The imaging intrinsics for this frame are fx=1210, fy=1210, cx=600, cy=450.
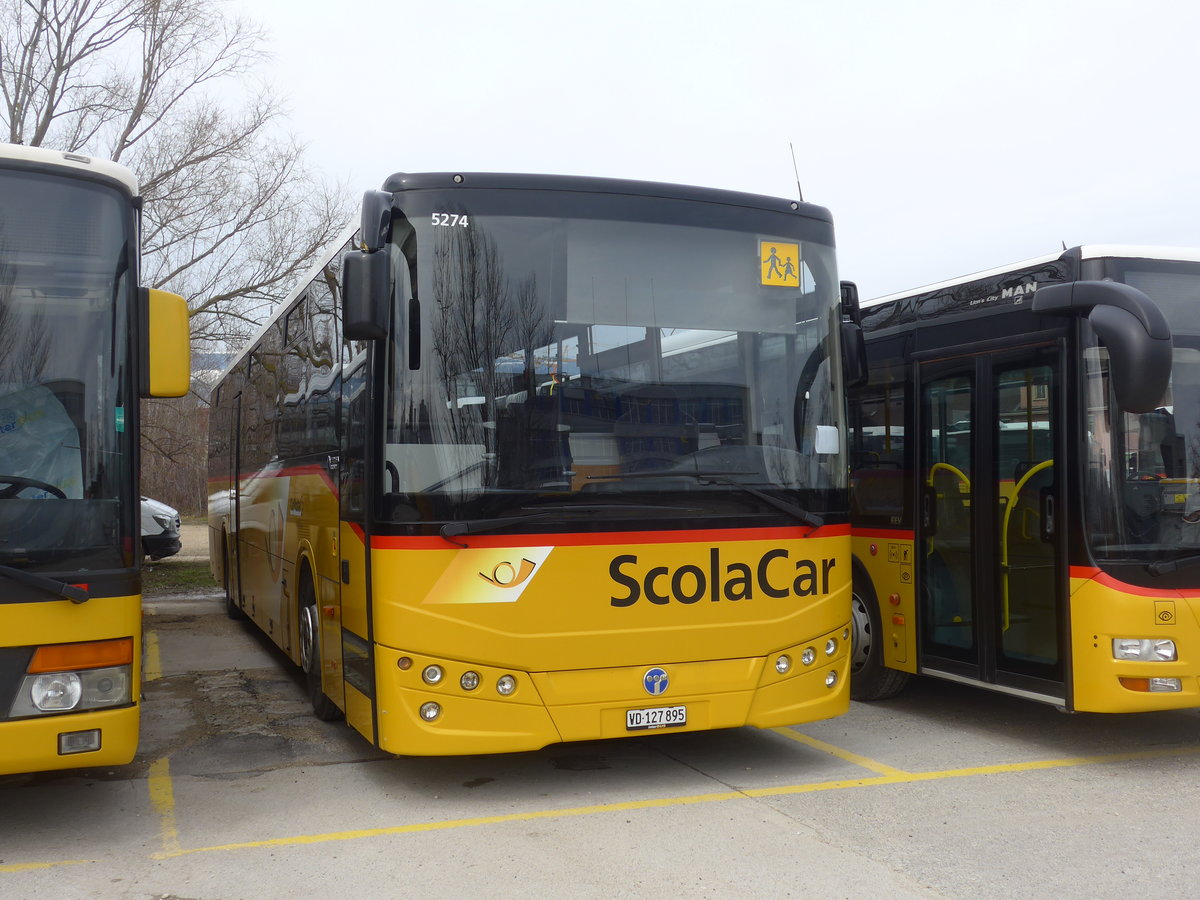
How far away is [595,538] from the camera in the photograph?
608cm

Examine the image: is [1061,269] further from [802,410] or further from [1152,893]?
[1152,893]

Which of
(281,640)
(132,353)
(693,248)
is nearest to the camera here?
(132,353)

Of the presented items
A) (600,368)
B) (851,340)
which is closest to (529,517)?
(600,368)

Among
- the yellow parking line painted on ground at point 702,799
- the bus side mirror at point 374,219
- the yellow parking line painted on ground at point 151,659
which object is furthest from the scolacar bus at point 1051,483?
the yellow parking line painted on ground at point 151,659

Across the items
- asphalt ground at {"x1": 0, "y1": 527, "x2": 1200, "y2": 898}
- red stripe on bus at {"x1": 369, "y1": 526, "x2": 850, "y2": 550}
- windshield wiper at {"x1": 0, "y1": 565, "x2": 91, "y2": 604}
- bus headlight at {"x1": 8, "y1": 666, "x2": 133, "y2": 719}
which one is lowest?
asphalt ground at {"x1": 0, "y1": 527, "x2": 1200, "y2": 898}

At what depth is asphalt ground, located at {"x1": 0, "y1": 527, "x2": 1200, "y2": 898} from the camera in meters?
4.91

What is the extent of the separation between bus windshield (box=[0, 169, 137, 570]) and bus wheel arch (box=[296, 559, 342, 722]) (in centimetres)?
267

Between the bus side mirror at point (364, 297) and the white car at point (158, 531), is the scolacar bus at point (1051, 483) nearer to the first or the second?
the bus side mirror at point (364, 297)

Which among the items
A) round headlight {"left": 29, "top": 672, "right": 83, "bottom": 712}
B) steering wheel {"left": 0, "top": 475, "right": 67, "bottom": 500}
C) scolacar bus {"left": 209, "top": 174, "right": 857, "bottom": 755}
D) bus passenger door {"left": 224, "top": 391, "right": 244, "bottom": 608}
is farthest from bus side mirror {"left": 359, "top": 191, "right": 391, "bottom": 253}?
bus passenger door {"left": 224, "top": 391, "right": 244, "bottom": 608}

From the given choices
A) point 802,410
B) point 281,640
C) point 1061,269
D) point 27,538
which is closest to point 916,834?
point 802,410

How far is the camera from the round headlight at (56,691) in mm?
5047

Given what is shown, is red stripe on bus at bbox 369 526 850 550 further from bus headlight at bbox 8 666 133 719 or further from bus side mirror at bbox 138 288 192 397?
bus headlight at bbox 8 666 133 719

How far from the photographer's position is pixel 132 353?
5.43m

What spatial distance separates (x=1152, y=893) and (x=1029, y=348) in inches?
133
